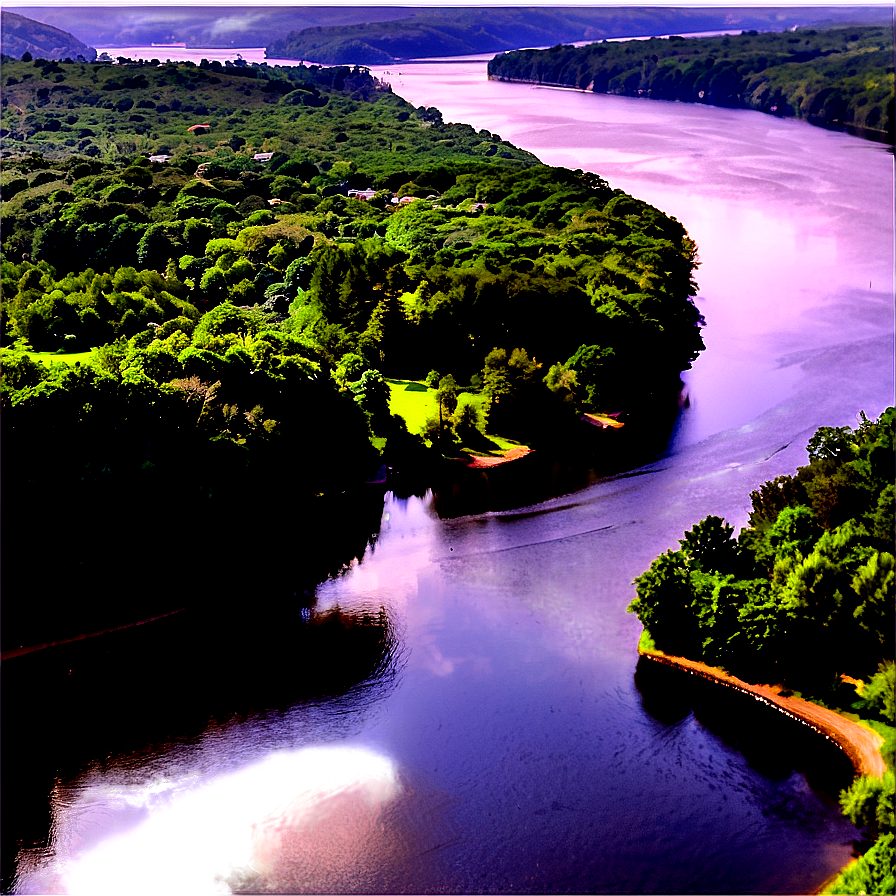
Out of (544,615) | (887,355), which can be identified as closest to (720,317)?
(887,355)

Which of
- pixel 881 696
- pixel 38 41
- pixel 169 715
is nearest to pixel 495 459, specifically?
pixel 169 715

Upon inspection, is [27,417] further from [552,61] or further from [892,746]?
[552,61]

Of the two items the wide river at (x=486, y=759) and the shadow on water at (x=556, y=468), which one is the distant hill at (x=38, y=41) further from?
the wide river at (x=486, y=759)

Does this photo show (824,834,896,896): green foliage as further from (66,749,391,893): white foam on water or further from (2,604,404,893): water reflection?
(2,604,404,893): water reflection

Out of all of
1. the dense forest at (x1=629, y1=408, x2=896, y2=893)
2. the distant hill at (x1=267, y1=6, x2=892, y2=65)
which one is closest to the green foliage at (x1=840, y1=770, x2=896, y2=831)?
the dense forest at (x1=629, y1=408, x2=896, y2=893)

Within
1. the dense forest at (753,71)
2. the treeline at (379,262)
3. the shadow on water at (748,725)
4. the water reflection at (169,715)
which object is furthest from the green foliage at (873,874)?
A: the dense forest at (753,71)
